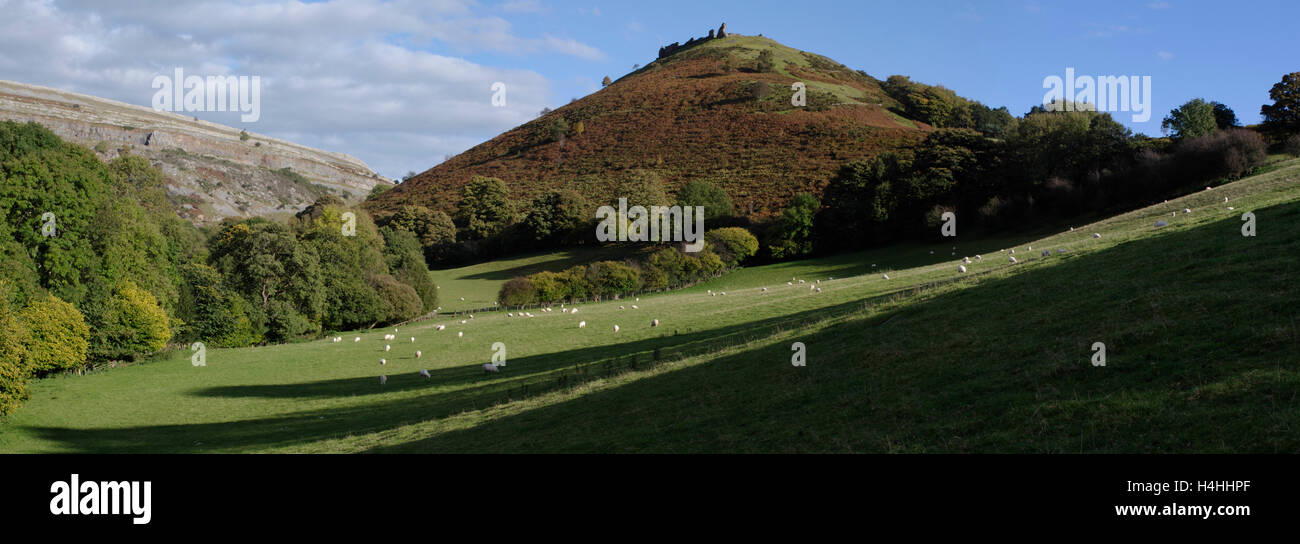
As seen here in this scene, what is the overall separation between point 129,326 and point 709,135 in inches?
4311

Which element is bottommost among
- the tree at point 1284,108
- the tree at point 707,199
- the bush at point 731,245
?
the bush at point 731,245

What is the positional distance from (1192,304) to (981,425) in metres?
6.28

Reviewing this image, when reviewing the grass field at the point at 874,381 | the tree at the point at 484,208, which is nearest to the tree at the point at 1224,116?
the grass field at the point at 874,381

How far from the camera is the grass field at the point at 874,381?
9.64 meters

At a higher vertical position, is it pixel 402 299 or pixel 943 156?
pixel 943 156

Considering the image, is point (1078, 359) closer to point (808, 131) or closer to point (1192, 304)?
point (1192, 304)

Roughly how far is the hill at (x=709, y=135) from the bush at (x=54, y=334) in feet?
242

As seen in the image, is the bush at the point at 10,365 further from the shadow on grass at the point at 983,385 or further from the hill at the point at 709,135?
the hill at the point at 709,135

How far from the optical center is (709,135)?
137625 millimetres

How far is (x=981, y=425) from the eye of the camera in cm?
1020

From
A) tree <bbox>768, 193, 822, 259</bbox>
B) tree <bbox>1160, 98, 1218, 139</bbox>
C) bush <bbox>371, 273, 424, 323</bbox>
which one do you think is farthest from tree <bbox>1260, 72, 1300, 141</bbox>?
bush <bbox>371, 273, 424, 323</bbox>

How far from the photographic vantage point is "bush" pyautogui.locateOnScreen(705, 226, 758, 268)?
7981 centimetres
